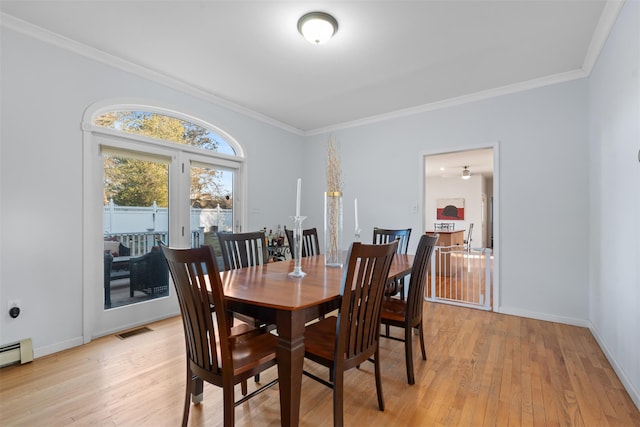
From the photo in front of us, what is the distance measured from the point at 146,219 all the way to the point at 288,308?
8.55 ft

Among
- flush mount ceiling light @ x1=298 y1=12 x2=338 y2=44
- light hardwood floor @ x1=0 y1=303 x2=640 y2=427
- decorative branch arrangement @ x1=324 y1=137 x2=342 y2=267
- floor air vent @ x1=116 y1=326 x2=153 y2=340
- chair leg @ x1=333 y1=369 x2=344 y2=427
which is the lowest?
floor air vent @ x1=116 y1=326 x2=153 y2=340

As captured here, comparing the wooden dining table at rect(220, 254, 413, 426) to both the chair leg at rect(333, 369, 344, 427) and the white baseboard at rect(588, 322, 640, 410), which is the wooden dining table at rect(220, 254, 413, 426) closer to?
the chair leg at rect(333, 369, 344, 427)

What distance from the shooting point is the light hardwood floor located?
1.71 metres

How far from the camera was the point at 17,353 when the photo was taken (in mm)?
2309

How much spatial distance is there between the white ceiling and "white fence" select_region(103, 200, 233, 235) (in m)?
1.40

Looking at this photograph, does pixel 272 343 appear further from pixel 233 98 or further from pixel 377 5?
pixel 233 98

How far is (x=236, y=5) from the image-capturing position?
2160 mm

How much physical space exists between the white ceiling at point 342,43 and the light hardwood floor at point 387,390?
262cm

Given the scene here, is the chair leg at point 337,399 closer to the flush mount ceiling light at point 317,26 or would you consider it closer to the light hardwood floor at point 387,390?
the light hardwood floor at point 387,390

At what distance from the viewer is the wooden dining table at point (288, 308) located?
4.44 ft

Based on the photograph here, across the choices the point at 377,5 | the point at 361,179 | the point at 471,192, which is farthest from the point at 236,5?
the point at 471,192

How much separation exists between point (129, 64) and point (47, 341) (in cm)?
259

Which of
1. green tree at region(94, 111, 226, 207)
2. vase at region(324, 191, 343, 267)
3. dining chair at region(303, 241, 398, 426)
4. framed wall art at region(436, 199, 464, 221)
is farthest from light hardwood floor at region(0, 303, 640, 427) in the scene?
framed wall art at region(436, 199, 464, 221)

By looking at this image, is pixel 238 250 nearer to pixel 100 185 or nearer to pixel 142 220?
pixel 142 220
